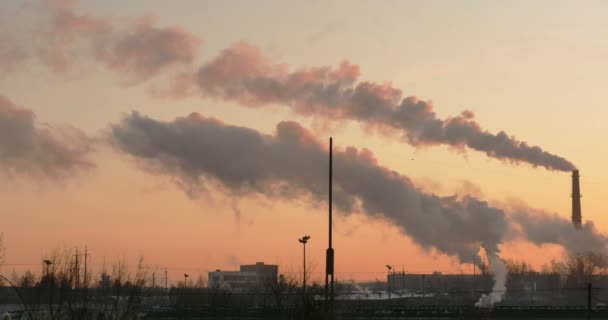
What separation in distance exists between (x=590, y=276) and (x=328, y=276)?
143 m

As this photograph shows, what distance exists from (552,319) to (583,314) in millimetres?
6110

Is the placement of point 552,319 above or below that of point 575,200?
below

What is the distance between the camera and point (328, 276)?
45.1m

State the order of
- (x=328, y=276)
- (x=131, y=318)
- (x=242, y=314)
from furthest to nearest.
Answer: (x=242, y=314)
(x=131, y=318)
(x=328, y=276)

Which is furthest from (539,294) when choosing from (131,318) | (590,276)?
(131,318)

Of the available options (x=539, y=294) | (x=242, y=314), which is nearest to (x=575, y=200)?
(x=539, y=294)

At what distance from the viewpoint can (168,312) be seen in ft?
318

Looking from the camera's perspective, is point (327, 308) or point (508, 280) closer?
point (327, 308)

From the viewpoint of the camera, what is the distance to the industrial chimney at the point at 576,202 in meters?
157

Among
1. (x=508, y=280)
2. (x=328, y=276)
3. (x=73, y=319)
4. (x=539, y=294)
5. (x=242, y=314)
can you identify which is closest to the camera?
(x=73, y=319)

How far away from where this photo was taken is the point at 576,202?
16050cm

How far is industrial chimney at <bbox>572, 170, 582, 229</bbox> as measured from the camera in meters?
157

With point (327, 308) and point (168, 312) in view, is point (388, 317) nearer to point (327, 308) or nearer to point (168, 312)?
point (168, 312)

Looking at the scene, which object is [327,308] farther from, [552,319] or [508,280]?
[508,280]
